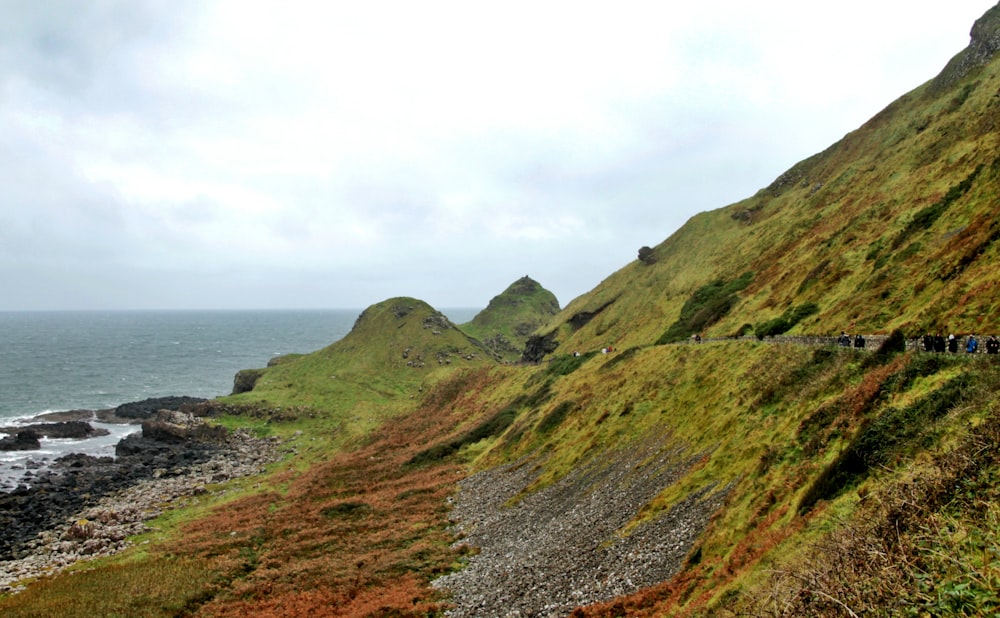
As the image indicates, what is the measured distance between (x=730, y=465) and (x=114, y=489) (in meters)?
74.3

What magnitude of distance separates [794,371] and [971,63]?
3341 inches

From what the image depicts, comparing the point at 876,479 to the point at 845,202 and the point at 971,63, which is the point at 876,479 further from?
the point at 971,63

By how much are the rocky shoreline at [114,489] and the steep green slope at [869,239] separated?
64.4 metres

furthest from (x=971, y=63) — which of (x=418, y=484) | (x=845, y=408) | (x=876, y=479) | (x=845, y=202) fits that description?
(x=418, y=484)

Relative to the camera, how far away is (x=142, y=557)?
139 feet

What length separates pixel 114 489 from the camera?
6594cm

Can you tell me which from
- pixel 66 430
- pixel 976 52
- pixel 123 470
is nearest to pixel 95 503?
pixel 123 470

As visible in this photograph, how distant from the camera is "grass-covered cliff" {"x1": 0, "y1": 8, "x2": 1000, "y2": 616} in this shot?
13.5m

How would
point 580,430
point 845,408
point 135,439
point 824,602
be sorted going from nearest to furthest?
point 824,602 < point 845,408 < point 580,430 < point 135,439

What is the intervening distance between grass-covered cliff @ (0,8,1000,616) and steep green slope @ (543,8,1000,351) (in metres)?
0.36

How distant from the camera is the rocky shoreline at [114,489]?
46.4 m

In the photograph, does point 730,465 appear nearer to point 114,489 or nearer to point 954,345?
point 954,345

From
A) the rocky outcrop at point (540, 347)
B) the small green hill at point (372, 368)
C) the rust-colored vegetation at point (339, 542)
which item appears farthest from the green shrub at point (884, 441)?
the rocky outcrop at point (540, 347)

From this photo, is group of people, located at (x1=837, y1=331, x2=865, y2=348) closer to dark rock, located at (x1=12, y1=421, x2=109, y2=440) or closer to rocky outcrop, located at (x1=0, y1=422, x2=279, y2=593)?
rocky outcrop, located at (x1=0, y1=422, x2=279, y2=593)
